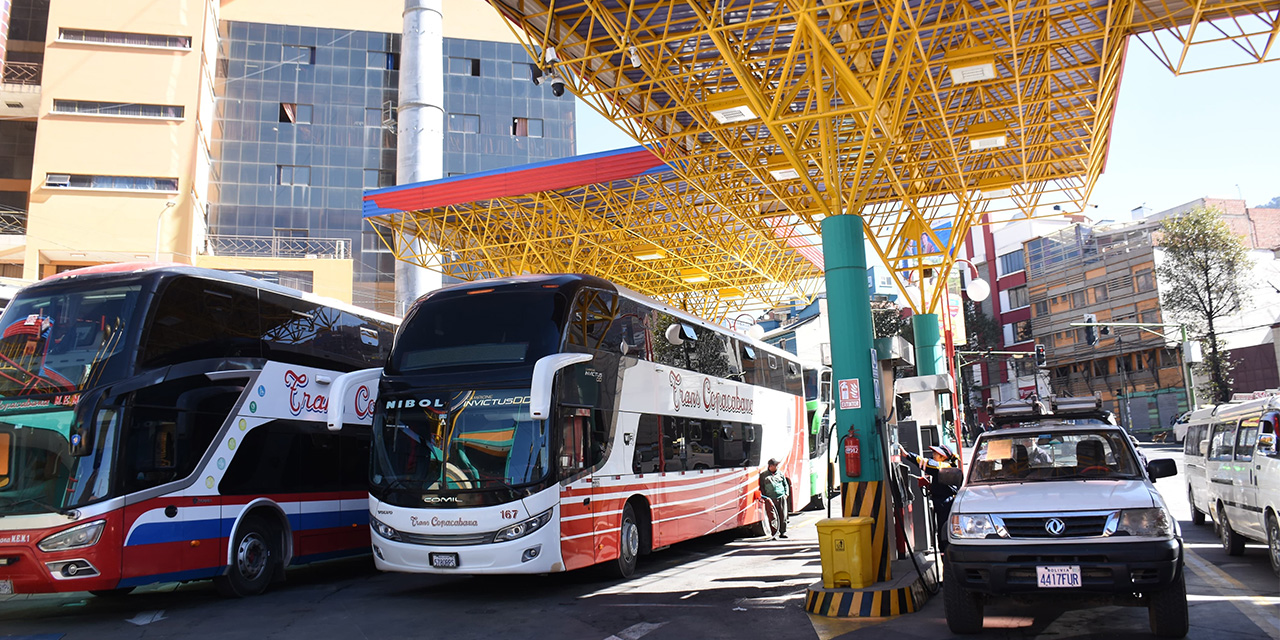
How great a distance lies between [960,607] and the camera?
23.8 feet

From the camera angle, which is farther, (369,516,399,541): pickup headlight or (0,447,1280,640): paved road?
(369,516,399,541): pickup headlight

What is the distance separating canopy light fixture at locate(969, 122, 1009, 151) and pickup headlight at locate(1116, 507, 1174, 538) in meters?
12.3

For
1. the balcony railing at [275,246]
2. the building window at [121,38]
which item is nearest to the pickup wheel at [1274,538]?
the balcony railing at [275,246]

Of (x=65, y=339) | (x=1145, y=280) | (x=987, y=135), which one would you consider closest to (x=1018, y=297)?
(x=1145, y=280)

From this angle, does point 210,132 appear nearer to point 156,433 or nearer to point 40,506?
point 156,433

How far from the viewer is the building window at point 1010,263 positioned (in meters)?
60.7

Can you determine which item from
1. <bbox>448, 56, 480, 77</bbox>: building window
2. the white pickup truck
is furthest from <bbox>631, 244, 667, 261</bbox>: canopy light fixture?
<bbox>448, 56, 480, 77</bbox>: building window

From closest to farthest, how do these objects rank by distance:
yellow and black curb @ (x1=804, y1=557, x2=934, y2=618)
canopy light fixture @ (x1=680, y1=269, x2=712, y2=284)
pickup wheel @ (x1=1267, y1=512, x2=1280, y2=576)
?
1. yellow and black curb @ (x1=804, y1=557, x2=934, y2=618)
2. pickup wheel @ (x1=1267, y1=512, x2=1280, y2=576)
3. canopy light fixture @ (x1=680, y1=269, x2=712, y2=284)

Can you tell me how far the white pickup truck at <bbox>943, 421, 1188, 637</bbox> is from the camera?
21.7ft

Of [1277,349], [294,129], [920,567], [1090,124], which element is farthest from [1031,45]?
[294,129]

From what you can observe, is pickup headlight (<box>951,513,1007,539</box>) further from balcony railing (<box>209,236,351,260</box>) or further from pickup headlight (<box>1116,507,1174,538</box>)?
balcony railing (<box>209,236,351,260</box>)

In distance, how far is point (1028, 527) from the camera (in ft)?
22.9

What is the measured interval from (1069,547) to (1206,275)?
4103 cm

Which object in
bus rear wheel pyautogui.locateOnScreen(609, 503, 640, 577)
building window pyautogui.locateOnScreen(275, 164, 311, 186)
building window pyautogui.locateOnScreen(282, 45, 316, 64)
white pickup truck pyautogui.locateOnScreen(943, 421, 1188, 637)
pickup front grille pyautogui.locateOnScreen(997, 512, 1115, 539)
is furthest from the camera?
building window pyautogui.locateOnScreen(282, 45, 316, 64)
